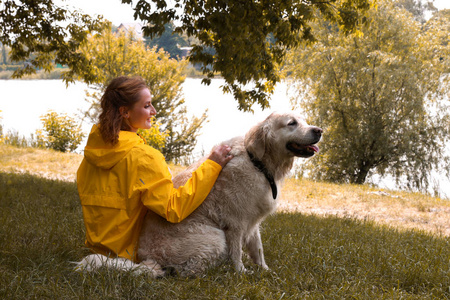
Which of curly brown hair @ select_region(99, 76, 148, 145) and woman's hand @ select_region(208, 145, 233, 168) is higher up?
curly brown hair @ select_region(99, 76, 148, 145)

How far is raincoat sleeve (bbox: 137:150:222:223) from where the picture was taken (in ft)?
10.4

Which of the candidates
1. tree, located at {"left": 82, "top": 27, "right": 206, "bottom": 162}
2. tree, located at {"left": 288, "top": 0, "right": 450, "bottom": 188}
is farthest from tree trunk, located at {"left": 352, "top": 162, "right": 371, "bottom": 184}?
tree, located at {"left": 82, "top": 27, "right": 206, "bottom": 162}

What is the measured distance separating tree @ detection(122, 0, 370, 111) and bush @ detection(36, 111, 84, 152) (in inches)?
453

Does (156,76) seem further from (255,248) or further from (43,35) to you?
(255,248)

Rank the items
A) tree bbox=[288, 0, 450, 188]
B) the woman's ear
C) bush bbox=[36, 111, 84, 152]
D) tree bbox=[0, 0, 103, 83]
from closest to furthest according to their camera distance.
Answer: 1. the woman's ear
2. tree bbox=[0, 0, 103, 83]
3. bush bbox=[36, 111, 84, 152]
4. tree bbox=[288, 0, 450, 188]

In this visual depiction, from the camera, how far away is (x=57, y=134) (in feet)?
55.2

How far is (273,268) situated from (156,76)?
22.6 m

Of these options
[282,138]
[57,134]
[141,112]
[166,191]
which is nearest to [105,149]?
[141,112]

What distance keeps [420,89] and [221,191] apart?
17890 mm

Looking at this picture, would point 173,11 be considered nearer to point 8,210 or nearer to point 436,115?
point 8,210

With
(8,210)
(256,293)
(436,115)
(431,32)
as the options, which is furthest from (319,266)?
(431,32)

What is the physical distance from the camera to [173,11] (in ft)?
21.2

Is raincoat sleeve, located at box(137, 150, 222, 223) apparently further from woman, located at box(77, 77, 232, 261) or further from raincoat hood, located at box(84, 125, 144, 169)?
raincoat hood, located at box(84, 125, 144, 169)

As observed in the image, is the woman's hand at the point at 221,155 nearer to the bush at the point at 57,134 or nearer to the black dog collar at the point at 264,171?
the black dog collar at the point at 264,171
